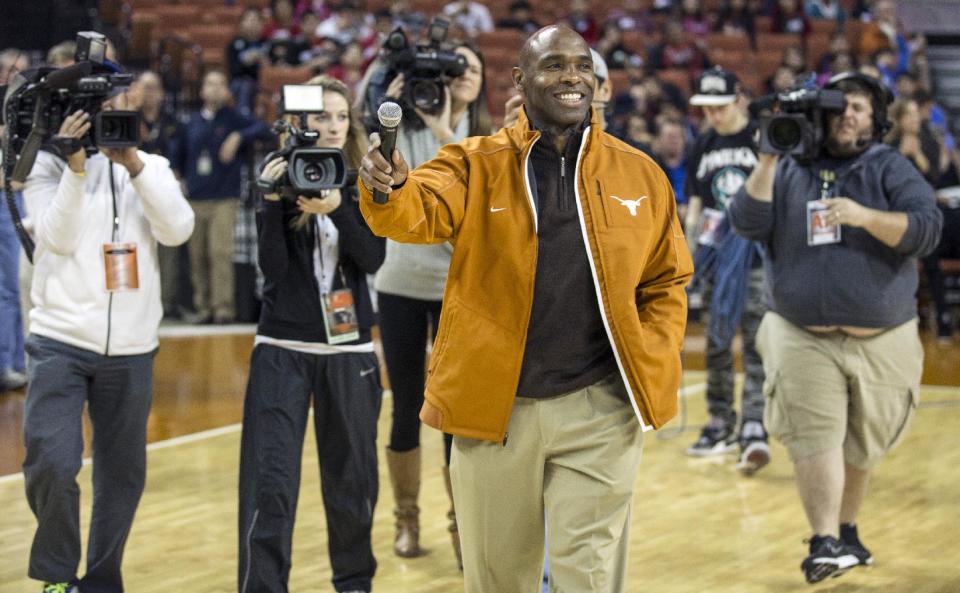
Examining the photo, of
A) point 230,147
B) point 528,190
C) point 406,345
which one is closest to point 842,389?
point 406,345

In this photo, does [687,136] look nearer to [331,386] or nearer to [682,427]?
[682,427]

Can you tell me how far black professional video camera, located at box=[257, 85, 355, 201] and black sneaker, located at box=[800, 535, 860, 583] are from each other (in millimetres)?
2125

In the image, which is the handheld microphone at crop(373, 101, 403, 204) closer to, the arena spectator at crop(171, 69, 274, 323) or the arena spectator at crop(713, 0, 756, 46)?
the arena spectator at crop(171, 69, 274, 323)

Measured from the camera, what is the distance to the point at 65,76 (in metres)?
4.46

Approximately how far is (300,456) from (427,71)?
58.0 inches

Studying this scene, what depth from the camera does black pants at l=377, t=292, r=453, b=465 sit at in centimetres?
511

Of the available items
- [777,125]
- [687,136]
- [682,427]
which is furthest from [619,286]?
[687,136]

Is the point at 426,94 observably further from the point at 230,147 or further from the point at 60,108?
the point at 230,147

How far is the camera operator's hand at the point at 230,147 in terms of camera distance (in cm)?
1224

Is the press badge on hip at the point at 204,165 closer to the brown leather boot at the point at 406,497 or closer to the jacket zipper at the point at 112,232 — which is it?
the brown leather boot at the point at 406,497

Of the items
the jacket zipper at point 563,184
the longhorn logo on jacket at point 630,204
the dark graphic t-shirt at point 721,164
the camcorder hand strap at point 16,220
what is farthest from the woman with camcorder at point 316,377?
the dark graphic t-shirt at point 721,164

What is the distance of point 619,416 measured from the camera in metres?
3.45

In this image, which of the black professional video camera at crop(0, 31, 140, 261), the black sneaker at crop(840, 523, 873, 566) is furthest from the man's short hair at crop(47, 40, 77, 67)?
the black sneaker at crop(840, 523, 873, 566)

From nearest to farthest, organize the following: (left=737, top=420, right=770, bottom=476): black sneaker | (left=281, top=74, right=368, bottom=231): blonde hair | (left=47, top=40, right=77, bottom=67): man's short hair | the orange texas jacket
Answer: the orange texas jacket → (left=281, top=74, right=368, bottom=231): blonde hair → (left=47, top=40, right=77, bottom=67): man's short hair → (left=737, top=420, right=770, bottom=476): black sneaker
